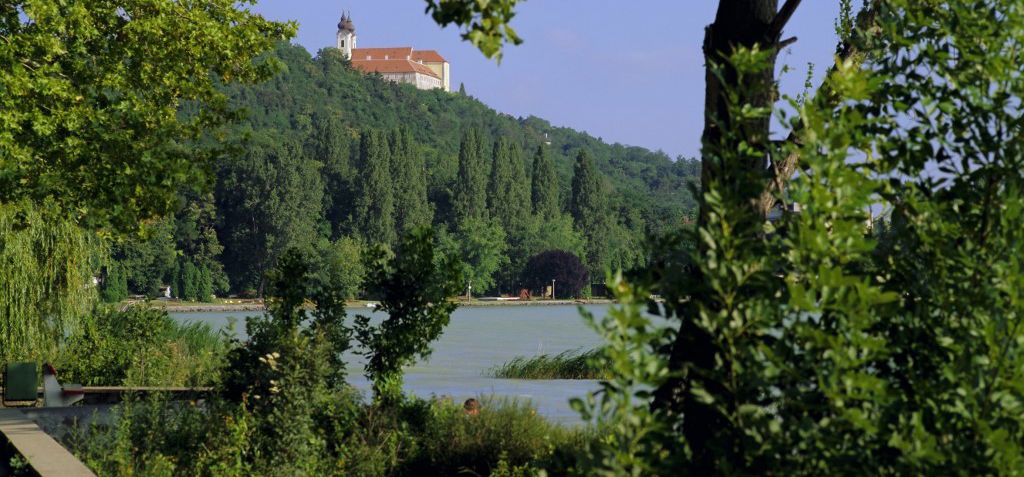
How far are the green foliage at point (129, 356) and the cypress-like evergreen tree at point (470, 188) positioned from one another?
84230 millimetres

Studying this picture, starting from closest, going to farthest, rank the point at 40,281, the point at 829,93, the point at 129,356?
the point at 829,93, the point at 129,356, the point at 40,281

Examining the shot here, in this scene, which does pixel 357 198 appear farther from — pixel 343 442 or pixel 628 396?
pixel 628 396

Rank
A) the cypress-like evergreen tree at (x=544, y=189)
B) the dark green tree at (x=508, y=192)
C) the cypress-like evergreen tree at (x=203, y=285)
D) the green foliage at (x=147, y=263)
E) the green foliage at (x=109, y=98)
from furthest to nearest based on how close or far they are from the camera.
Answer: the cypress-like evergreen tree at (x=544, y=189)
the dark green tree at (x=508, y=192)
the cypress-like evergreen tree at (x=203, y=285)
the green foliage at (x=147, y=263)
the green foliage at (x=109, y=98)

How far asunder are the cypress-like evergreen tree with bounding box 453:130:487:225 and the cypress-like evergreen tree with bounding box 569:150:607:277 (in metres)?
11.9

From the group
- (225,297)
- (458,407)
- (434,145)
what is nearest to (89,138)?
(458,407)

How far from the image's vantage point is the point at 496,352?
47.2 meters

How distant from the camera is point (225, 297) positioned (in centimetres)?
9975

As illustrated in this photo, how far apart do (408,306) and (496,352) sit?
3562 cm

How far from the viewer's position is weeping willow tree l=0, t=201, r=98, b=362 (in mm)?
18609

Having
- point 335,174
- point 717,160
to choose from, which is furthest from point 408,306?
point 335,174

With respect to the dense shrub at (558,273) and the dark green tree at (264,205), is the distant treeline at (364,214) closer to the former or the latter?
the dark green tree at (264,205)

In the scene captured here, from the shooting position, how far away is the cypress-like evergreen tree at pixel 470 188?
105250 mm

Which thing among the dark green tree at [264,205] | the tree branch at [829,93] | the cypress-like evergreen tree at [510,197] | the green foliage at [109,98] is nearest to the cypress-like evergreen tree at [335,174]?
the dark green tree at [264,205]

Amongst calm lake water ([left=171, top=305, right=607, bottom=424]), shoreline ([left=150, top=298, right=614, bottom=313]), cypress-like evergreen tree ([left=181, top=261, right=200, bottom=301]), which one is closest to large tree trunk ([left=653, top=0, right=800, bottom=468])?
calm lake water ([left=171, top=305, right=607, bottom=424])
